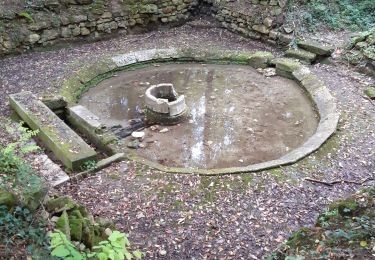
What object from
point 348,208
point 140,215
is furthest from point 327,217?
point 140,215

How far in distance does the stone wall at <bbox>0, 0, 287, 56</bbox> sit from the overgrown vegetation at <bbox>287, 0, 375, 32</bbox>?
445 millimetres

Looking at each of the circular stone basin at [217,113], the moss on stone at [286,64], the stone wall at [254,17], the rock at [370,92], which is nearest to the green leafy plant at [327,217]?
the circular stone basin at [217,113]

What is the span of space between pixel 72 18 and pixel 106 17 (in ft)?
2.84

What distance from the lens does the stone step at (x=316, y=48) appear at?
8.95m

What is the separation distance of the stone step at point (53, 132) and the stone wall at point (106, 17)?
101 inches

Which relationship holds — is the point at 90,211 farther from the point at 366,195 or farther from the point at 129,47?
the point at 129,47

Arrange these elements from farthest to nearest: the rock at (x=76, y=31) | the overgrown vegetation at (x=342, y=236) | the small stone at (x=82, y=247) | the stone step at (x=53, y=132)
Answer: the rock at (x=76, y=31)
the stone step at (x=53, y=132)
the small stone at (x=82, y=247)
the overgrown vegetation at (x=342, y=236)

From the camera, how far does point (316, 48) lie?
9.06 meters

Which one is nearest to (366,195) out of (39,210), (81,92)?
(39,210)

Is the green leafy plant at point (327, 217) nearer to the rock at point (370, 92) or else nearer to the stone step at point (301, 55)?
the rock at point (370, 92)

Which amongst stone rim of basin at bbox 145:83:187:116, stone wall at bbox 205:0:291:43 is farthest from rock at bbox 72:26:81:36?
stone wall at bbox 205:0:291:43

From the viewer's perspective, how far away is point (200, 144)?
21.5ft

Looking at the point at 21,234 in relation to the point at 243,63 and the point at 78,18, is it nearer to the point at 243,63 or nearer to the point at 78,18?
the point at 243,63

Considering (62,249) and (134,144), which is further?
(134,144)
